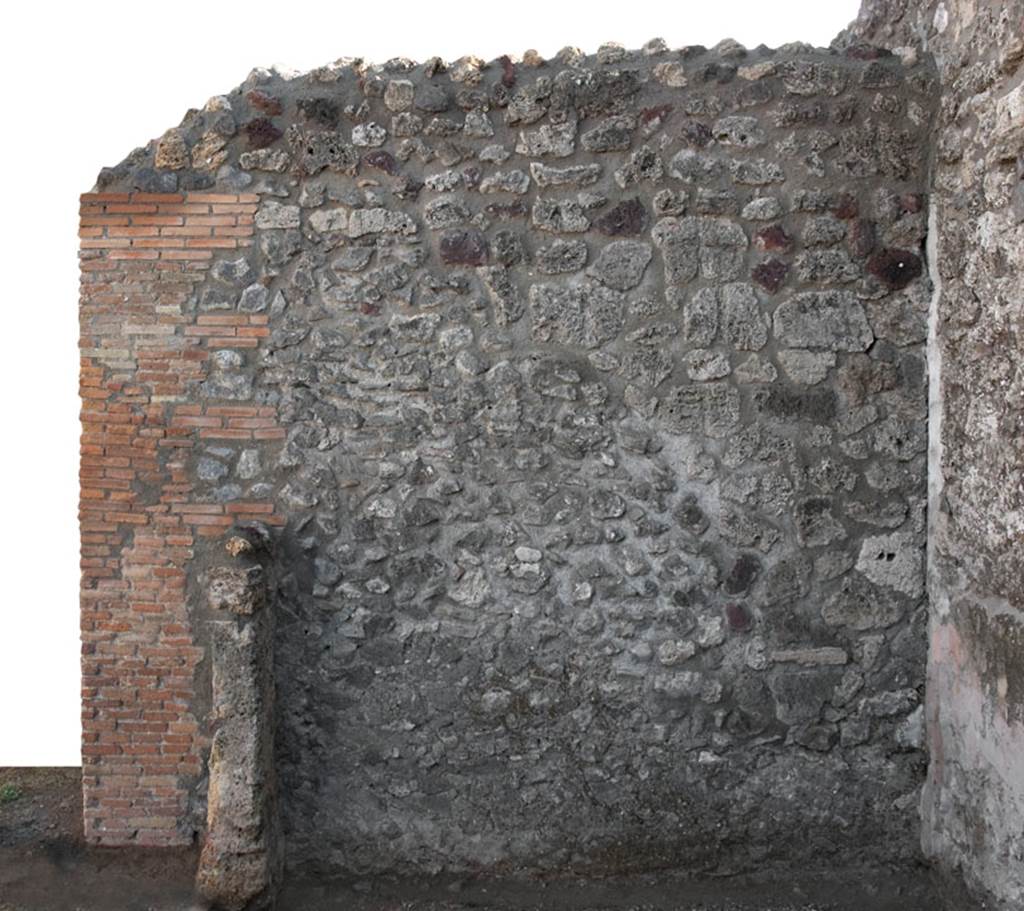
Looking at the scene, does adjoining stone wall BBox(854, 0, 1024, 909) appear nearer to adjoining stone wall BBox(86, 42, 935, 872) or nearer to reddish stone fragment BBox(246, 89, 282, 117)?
adjoining stone wall BBox(86, 42, 935, 872)

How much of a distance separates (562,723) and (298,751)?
3.71 ft

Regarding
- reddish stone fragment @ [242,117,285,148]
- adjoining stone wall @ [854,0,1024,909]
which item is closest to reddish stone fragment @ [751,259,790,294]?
adjoining stone wall @ [854,0,1024,909]

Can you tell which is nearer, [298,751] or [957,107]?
[957,107]

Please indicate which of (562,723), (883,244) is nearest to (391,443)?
(562,723)

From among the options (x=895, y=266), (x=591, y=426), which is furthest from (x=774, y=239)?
(x=591, y=426)

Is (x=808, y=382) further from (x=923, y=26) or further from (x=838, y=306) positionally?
(x=923, y=26)

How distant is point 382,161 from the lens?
183 inches

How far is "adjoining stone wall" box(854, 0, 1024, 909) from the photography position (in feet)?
13.1

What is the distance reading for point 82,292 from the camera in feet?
15.6

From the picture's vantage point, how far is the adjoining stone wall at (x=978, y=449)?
3.98m

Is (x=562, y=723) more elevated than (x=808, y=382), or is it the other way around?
(x=808, y=382)

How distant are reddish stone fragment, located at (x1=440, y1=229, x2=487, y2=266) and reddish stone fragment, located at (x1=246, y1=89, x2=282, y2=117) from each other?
34.6 inches

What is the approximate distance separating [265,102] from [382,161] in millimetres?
548

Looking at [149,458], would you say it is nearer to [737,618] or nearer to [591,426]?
[591,426]
